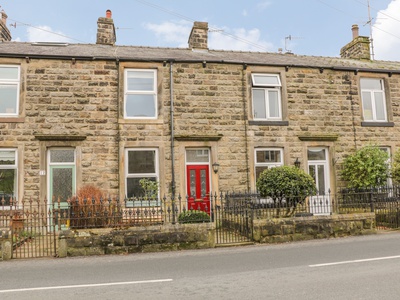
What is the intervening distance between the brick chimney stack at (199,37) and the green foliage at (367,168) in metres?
7.79

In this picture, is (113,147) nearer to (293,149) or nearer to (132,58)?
(132,58)

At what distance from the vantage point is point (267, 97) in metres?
14.2

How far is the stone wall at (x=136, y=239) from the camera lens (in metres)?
8.09

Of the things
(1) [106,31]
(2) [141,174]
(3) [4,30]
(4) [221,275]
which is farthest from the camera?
(1) [106,31]

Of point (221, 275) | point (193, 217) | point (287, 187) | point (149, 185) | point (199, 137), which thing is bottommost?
point (221, 275)

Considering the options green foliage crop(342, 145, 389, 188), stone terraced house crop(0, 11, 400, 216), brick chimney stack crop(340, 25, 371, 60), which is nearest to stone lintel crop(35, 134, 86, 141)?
stone terraced house crop(0, 11, 400, 216)

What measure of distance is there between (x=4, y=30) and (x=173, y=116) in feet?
27.6

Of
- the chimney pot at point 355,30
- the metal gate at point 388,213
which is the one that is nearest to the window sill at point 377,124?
the metal gate at point 388,213

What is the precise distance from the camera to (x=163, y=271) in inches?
248

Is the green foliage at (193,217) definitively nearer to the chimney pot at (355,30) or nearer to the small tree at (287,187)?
the small tree at (287,187)

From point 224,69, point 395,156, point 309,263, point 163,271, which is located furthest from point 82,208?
point 395,156

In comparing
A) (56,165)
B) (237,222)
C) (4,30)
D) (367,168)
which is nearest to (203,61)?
(237,222)

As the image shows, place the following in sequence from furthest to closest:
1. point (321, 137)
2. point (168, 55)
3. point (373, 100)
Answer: point (373, 100) < point (168, 55) < point (321, 137)

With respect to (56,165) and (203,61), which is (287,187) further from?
(56,165)
